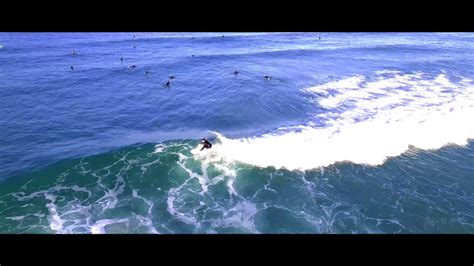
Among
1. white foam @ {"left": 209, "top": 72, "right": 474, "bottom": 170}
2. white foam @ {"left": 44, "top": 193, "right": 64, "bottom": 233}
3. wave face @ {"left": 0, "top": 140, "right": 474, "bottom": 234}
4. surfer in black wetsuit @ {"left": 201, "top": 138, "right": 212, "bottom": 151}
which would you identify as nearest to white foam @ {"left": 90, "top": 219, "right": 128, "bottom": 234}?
wave face @ {"left": 0, "top": 140, "right": 474, "bottom": 234}

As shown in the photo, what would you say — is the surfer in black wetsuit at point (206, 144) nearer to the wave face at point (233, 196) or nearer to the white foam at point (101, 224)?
the wave face at point (233, 196)

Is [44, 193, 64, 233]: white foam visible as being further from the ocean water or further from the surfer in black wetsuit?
the surfer in black wetsuit

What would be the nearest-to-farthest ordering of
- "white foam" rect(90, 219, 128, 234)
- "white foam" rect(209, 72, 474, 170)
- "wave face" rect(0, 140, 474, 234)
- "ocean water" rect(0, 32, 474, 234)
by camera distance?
"white foam" rect(90, 219, 128, 234) → "wave face" rect(0, 140, 474, 234) → "ocean water" rect(0, 32, 474, 234) → "white foam" rect(209, 72, 474, 170)

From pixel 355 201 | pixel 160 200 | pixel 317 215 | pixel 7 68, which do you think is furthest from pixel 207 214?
pixel 7 68

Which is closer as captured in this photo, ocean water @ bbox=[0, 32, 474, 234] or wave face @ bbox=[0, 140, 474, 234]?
wave face @ bbox=[0, 140, 474, 234]

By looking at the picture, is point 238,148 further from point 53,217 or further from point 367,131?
point 53,217

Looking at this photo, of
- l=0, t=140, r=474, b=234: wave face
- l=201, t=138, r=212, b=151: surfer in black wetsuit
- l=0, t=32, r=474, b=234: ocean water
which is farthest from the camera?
l=201, t=138, r=212, b=151: surfer in black wetsuit

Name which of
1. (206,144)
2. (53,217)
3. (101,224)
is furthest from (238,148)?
(53,217)
